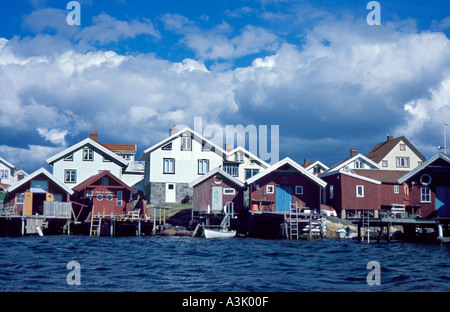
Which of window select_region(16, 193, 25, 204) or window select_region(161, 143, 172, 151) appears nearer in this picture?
window select_region(16, 193, 25, 204)

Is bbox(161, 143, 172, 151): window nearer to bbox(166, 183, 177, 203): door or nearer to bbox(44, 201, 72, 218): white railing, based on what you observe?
bbox(166, 183, 177, 203): door

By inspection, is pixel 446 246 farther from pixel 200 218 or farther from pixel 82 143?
pixel 82 143

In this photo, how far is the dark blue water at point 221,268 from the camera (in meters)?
17.7

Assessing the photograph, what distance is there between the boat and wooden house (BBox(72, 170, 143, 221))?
1906cm

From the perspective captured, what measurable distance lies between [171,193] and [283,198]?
550 inches

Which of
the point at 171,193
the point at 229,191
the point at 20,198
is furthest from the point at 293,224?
the point at 20,198

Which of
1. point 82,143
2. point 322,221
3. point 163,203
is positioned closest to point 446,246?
point 322,221

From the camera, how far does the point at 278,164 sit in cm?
4559

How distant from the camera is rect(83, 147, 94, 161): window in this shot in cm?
5353

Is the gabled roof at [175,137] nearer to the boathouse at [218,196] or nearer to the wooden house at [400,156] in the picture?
the boathouse at [218,196]

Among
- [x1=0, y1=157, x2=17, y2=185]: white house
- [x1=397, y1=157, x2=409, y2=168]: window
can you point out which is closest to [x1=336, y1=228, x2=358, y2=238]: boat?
[x1=397, y1=157, x2=409, y2=168]: window

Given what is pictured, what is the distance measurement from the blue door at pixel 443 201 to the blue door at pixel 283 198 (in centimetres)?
1326

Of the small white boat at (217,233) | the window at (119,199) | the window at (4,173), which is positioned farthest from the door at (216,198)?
the window at (4,173)

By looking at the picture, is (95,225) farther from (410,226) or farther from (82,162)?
(410,226)
